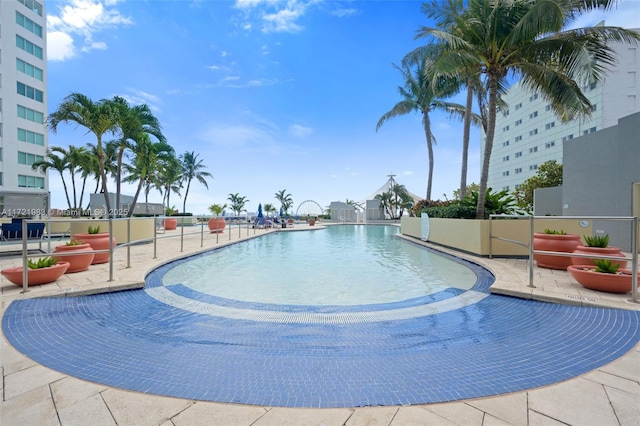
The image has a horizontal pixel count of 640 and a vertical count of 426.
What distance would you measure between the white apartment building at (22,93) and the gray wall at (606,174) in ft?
114

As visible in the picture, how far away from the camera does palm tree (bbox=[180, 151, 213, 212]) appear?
36.2 m

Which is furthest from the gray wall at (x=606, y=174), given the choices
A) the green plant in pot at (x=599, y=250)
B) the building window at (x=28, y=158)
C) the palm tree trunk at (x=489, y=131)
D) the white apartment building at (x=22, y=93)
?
the building window at (x=28, y=158)

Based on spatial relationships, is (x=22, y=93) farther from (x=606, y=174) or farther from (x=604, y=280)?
(x=606, y=174)

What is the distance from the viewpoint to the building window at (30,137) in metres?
25.2

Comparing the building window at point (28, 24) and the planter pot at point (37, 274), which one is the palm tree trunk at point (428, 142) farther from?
the building window at point (28, 24)

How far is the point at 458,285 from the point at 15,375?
597 cm

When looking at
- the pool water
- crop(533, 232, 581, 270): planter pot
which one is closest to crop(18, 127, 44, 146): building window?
the pool water

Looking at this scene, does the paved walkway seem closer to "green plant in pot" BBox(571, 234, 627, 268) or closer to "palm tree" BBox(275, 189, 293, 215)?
"green plant in pot" BBox(571, 234, 627, 268)

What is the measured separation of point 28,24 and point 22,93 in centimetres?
679

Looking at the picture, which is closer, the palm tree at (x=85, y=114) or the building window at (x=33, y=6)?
the palm tree at (x=85, y=114)

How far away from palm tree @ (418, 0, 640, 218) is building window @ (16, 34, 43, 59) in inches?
1430

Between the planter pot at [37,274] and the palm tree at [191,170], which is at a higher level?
the palm tree at [191,170]

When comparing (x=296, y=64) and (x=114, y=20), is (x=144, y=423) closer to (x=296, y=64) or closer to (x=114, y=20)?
(x=114, y=20)

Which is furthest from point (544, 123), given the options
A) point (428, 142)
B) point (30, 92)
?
point (30, 92)
